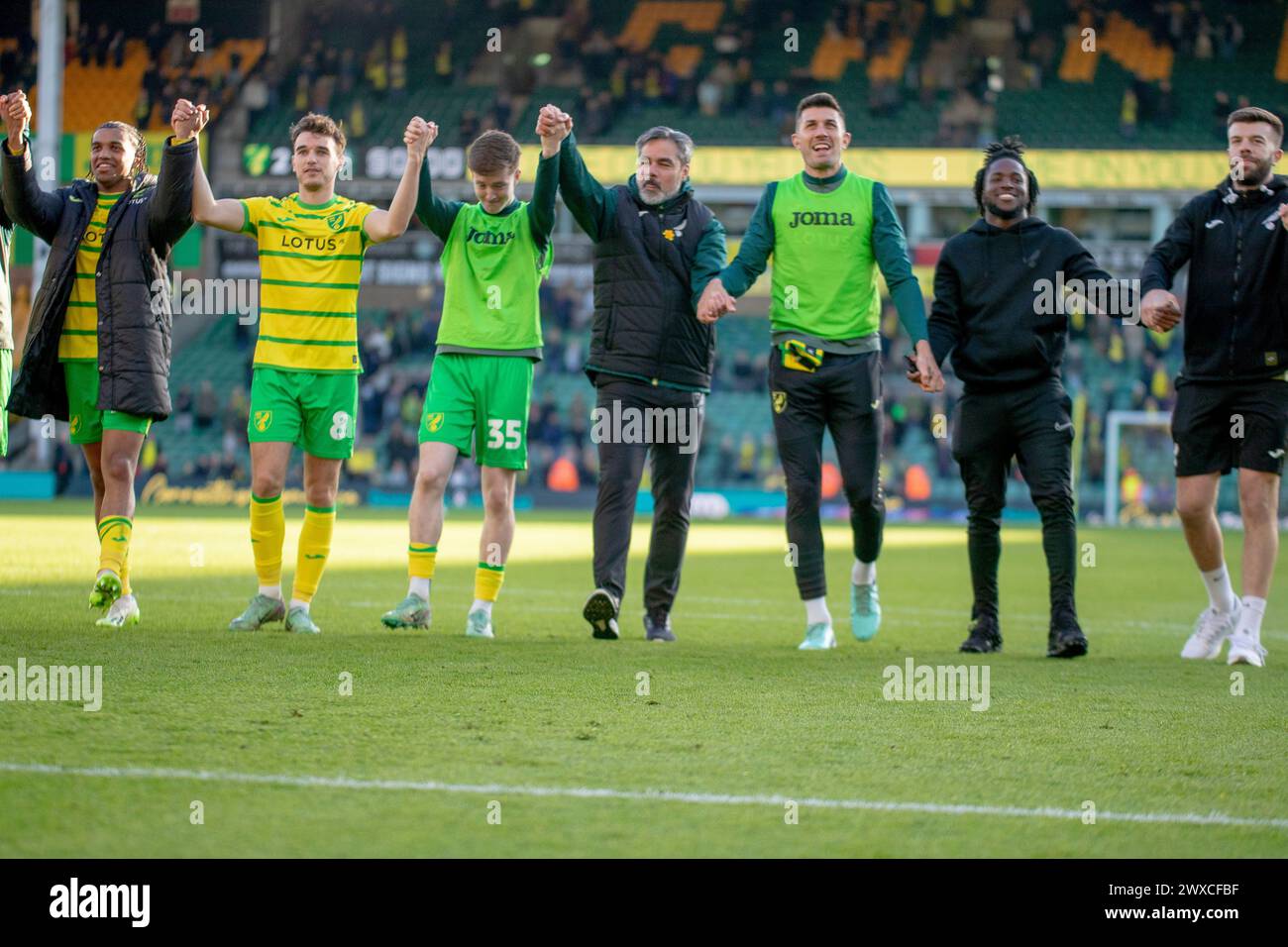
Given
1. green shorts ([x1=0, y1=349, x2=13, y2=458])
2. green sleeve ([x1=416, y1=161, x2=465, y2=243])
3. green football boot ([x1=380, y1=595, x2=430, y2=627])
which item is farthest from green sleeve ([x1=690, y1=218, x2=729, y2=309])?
green shorts ([x1=0, y1=349, x2=13, y2=458])

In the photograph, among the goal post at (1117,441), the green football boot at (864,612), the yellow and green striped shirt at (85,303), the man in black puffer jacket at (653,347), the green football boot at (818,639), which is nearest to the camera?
the yellow and green striped shirt at (85,303)

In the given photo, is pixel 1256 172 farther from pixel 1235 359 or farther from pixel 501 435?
pixel 501 435

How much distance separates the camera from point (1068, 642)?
22.1 ft

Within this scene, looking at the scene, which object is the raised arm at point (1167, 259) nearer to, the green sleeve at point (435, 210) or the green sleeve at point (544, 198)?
the green sleeve at point (544, 198)

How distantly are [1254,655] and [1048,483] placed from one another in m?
1.08

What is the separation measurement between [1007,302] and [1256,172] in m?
1.15

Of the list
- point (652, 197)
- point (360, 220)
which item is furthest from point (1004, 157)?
point (360, 220)

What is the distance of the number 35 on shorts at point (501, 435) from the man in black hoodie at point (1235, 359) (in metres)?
2.72

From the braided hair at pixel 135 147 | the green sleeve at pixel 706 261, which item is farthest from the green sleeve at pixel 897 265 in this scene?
the braided hair at pixel 135 147

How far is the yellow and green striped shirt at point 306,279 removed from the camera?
6.98 metres

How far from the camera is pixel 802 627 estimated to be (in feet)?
27.4

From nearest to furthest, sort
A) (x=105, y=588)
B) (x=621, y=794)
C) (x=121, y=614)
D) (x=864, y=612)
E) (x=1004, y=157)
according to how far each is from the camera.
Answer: (x=621, y=794) → (x=105, y=588) → (x=121, y=614) → (x=1004, y=157) → (x=864, y=612)

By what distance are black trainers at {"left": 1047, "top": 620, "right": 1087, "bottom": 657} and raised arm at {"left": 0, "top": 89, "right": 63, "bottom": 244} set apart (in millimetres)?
4507

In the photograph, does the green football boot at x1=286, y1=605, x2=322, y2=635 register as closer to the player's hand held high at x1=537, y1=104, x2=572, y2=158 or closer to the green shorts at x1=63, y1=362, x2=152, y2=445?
the green shorts at x1=63, y1=362, x2=152, y2=445
